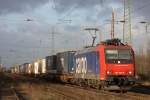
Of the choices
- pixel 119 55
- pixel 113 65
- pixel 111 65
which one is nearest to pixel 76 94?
pixel 111 65

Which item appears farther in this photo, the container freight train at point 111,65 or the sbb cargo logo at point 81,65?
the sbb cargo logo at point 81,65

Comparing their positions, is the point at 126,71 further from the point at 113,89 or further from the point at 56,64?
the point at 56,64

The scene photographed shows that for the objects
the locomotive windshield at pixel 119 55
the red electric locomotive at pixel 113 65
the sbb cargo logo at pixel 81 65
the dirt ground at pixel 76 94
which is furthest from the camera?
the sbb cargo logo at pixel 81 65

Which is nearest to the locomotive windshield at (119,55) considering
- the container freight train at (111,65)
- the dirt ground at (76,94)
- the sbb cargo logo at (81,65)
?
the container freight train at (111,65)

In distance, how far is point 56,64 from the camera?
6038 cm

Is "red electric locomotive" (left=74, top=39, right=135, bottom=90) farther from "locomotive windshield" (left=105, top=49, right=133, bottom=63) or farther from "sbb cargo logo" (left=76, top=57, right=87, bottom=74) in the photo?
"sbb cargo logo" (left=76, top=57, right=87, bottom=74)

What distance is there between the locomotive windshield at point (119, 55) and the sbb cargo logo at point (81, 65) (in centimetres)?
569

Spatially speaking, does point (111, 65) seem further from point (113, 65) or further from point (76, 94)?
point (76, 94)

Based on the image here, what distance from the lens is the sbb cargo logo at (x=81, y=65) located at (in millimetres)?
35656

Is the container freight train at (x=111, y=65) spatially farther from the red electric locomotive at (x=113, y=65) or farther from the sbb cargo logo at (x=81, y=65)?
the sbb cargo logo at (x=81, y=65)

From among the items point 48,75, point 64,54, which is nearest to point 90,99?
point 64,54

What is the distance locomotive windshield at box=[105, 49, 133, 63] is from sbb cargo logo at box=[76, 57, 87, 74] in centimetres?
569

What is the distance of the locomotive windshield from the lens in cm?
3003

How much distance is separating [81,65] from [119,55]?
807 centimetres
